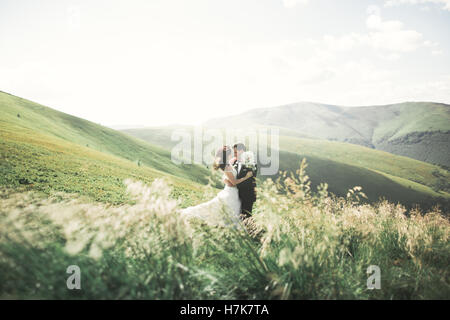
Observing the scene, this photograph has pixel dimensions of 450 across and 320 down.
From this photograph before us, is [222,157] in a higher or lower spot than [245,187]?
higher

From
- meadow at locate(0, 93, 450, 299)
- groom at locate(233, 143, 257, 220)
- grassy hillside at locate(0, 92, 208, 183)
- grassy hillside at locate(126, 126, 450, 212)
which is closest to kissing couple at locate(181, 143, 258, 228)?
groom at locate(233, 143, 257, 220)

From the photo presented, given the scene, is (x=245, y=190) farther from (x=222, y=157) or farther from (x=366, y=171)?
(x=366, y=171)

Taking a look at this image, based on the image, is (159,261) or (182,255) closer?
(159,261)

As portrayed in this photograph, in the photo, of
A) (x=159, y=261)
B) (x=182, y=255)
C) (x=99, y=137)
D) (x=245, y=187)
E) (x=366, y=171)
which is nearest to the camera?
(x=159, y=261)

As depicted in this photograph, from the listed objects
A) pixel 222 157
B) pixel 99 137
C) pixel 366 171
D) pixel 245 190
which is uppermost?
pixel 99 137

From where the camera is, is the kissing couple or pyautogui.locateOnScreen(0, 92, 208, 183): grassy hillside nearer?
the kissing couple

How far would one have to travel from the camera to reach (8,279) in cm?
269

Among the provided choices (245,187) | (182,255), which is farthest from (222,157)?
(182,255)

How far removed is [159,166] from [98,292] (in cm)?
4533

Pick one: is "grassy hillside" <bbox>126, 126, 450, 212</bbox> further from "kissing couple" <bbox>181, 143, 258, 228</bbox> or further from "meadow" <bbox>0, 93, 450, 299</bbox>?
"meadow" <bbox>0, 93, 450, 299</bbox>

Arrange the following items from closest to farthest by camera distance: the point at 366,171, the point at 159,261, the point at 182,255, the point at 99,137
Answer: the point at 159,261
the point at 182,255
the point at 99,137
the point at 366,171
